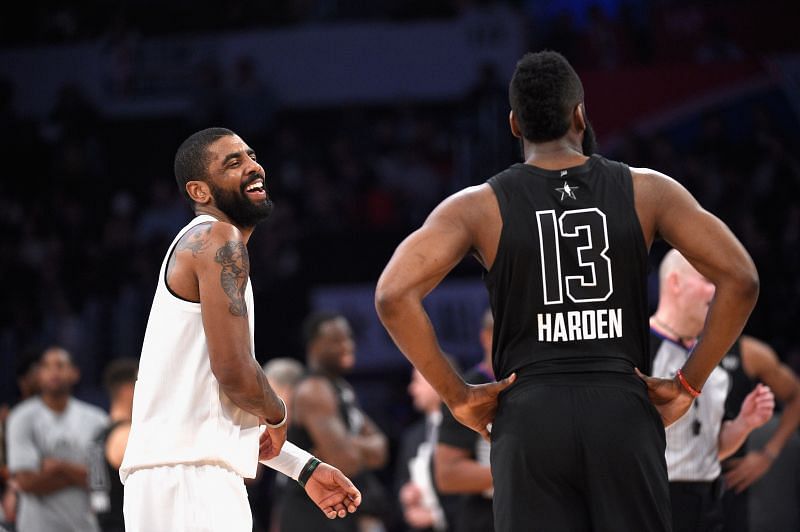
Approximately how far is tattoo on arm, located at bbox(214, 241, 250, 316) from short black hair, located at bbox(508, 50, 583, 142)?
3.26 ft

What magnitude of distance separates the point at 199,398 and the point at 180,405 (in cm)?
6

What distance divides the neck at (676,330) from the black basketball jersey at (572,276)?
1782 mm

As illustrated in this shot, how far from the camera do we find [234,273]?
360cm

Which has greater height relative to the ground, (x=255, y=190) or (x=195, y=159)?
(x=195, y=159)

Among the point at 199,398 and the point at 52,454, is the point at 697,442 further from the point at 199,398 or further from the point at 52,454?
the point at 52,454

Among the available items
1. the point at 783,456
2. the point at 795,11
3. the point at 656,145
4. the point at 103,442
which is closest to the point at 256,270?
the point at 656,145

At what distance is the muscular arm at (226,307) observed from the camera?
3.53 metres

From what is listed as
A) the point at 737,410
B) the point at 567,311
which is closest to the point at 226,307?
the point at 567,311

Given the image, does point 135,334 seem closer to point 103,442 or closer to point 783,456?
point 103,442

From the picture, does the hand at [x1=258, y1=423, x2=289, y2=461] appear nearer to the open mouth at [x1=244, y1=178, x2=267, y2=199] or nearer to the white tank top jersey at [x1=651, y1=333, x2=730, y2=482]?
the open mouth at [x1=244, y1=178, x2=267, y2=199]

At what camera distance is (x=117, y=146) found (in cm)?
1480

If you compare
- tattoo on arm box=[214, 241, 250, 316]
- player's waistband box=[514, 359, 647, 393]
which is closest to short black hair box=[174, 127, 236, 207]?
tattoo on arm box=[214, 241, 250, 316]

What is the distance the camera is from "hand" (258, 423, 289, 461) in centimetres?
386

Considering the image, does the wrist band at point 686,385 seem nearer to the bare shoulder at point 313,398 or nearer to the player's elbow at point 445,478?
the player's elbow at point 445,478
